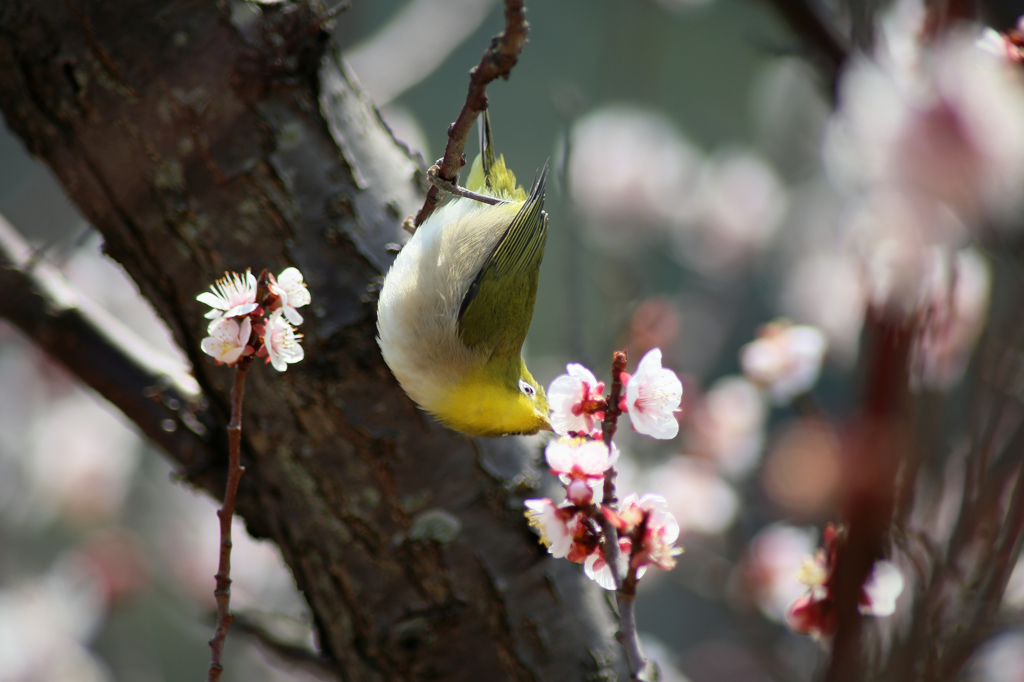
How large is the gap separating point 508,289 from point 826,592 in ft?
2.60

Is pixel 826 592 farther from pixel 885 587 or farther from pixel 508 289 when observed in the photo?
pixel 508 289

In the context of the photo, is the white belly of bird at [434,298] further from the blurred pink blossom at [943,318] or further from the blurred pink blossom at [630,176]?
the blurred pink blossom at [630,176]

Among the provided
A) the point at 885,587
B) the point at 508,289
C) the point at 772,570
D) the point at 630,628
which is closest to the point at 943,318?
the point at 885,587

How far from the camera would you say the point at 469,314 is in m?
1.32

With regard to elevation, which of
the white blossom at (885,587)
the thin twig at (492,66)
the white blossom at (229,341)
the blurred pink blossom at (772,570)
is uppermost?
the thin twig at (492,66)

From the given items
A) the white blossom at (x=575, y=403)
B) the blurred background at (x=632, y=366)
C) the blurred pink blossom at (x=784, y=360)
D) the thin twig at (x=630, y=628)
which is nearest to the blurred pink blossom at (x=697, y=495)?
the blurred background at (x=632, y=366)

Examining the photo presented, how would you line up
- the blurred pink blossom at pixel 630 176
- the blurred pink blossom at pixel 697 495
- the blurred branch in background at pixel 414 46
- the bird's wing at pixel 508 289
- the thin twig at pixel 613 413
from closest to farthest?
the thin twig at pixel 613 413
the bird's wing at pixel 508 289
the blurred branch in background at pixel 414 46
the blurred pink blossom at pixel 697 495
the blurred pink blossom at pixel 630 176

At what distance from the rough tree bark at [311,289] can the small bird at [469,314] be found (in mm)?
42

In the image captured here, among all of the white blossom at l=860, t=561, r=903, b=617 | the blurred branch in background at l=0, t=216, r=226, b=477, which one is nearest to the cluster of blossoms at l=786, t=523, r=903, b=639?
the white blossom at l=860, t=561, r=903, b=617

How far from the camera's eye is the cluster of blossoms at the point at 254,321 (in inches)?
28.3

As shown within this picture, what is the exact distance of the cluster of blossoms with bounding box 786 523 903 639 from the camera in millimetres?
764

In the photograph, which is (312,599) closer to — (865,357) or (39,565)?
(865,357)

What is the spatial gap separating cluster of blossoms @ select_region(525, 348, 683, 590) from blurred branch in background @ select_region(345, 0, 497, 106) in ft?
4.84

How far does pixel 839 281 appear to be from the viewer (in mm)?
2889
